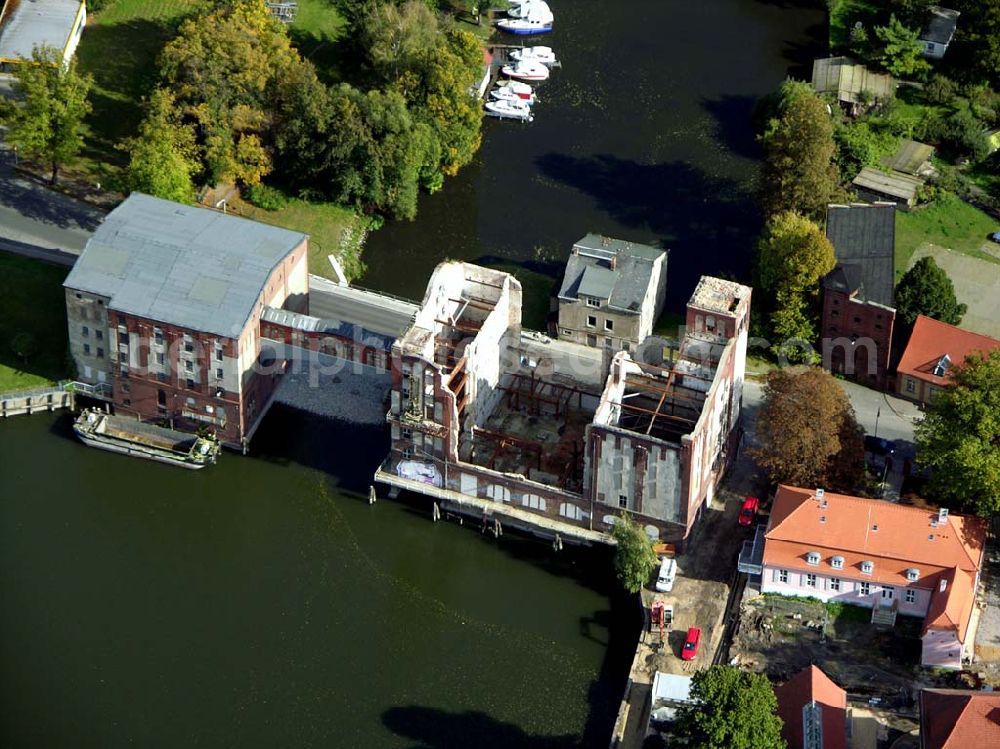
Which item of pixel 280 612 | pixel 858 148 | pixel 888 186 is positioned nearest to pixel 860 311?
pixel 888 186

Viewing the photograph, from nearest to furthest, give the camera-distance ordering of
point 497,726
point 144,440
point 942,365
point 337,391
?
point 497,726
point 942,365
point 144,440
point 337,391

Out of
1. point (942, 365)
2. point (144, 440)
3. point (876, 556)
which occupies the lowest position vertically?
point (144, 440)

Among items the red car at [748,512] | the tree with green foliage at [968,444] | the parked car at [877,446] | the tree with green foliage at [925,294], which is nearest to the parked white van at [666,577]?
the red car at [748,512]

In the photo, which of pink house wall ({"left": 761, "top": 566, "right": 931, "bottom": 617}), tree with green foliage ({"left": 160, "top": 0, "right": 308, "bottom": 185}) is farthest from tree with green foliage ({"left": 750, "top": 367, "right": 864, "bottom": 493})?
tree with green foliage ({"left": 160, "top": 0, "right": 308, "bottom": 185})

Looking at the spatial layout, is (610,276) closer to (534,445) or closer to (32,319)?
(534,445)

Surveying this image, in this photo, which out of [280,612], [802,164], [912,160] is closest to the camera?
[280,612]

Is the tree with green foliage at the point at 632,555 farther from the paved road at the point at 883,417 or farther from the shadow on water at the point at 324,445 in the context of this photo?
the shadow on water at the point at 324,445

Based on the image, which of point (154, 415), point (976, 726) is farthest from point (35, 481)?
point (976, 726)

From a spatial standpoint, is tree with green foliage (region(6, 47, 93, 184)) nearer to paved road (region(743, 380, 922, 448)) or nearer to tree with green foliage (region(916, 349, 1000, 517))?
paved road (region(743, 380, 922, 448))
